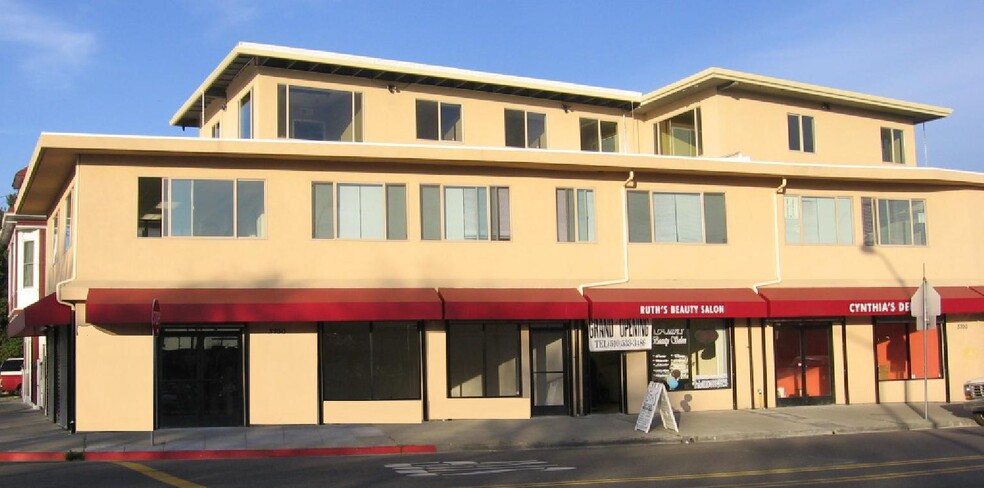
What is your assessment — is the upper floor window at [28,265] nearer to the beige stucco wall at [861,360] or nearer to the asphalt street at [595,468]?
the asphalt street at [595,468]

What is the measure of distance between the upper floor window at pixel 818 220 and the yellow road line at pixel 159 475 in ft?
58.0

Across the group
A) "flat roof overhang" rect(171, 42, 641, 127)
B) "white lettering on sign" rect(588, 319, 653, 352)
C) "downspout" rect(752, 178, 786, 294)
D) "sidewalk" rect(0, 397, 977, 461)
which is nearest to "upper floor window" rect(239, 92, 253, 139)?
"flat roof overhang" rect(171, 42, 641, 127)

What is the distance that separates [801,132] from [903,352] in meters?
7.19

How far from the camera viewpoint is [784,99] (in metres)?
30.5

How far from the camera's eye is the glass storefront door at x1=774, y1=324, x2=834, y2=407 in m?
27.0

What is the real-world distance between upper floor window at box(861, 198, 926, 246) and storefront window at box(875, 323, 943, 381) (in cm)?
239

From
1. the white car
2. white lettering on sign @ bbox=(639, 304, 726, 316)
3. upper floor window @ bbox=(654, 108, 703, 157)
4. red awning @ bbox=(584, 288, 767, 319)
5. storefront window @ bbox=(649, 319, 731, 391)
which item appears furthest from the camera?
upper floor window @ bbox=(654, 108, 703, 157)

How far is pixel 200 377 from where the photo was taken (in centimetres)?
2236

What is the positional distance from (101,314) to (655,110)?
59.4ft

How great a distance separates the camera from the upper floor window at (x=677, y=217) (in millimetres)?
25938

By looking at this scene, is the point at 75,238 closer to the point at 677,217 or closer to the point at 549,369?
the point at 549,369

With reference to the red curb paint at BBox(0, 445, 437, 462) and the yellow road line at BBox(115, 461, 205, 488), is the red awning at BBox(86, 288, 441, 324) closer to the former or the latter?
the red curb paint at BBox(0, 445, 437, 462)

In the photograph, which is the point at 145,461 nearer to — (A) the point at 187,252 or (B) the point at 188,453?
(B) the point at 188,453

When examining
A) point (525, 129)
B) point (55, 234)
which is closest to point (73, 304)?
point (55, 234)
